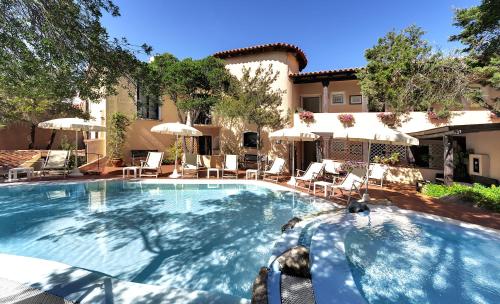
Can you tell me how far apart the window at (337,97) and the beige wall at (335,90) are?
17cm

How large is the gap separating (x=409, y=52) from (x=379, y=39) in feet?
6.29

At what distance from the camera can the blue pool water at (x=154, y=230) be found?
497cm

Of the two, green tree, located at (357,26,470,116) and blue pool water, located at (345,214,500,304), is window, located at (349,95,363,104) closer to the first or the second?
green tree, located at (357,26,470,116)

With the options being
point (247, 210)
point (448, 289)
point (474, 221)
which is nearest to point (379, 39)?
point (474, 221)

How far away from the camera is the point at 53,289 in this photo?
3.50m

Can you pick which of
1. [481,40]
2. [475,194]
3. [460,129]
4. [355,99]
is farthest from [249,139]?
[481,40]

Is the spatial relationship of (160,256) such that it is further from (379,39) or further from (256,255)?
(379,39)

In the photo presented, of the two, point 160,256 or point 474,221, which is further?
point 474,221

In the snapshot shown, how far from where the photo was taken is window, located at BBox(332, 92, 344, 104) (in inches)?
769

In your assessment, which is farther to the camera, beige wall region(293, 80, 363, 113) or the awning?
beige wall region(293, 80, 363, 113)

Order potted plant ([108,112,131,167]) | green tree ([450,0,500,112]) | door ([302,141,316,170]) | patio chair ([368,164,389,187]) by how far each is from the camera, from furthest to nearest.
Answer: door ([302,141,316,170]) < potted plant ([108,112,131,167]) < patio chair ([368,164,389,187]) < green tree ([450,0,500,112])

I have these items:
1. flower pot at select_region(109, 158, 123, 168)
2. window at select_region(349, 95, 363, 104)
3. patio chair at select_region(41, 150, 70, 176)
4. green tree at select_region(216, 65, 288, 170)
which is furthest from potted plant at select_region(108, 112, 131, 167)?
window at select_region(349, 95, 363, 104)

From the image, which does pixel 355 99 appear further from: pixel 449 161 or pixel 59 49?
pixel 59 49

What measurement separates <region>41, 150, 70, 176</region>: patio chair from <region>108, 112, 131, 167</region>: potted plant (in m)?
3.12
